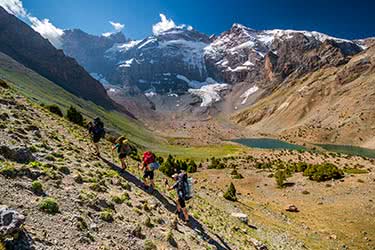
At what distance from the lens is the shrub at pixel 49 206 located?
1003 centimetres

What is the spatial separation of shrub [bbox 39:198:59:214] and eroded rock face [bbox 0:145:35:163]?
132 inches

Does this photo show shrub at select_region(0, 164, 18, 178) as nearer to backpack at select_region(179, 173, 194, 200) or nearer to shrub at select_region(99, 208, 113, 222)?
shrub at select_region(99, 208, 113, 222)

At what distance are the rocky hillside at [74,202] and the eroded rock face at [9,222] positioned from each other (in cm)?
14

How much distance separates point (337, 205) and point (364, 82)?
177m

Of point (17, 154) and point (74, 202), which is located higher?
point (17, 154)

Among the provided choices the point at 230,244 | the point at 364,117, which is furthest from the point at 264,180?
the point at 364,117

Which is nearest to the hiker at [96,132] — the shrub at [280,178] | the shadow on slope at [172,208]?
the shadow on slope at [172,208]

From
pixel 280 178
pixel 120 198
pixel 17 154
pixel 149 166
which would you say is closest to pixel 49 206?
pixel 17 154

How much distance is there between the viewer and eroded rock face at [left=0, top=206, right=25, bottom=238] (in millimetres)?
7652

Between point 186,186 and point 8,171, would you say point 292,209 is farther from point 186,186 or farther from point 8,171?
point 8,171

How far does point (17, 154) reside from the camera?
41.9ft

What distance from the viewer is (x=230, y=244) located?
17.3 m

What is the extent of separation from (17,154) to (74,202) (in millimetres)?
3568

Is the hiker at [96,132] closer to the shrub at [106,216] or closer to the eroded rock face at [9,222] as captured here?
the shrub at [106,216]
